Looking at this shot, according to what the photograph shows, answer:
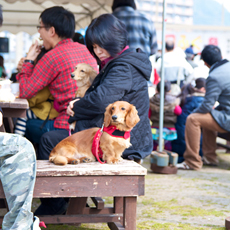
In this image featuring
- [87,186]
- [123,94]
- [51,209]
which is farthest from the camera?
[51,209]

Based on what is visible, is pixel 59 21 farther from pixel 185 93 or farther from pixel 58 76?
pixel 185 93

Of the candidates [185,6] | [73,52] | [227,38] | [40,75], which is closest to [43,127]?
[40,75]

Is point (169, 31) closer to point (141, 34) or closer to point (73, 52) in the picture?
point (141, 34)

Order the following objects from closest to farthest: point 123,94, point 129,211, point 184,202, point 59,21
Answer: point 129,211 → point 123,94 → point 59,21 → point 184,202

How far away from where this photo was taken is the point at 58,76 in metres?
2.87

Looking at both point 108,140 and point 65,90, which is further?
point 65,90

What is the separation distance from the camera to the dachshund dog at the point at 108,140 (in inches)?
79.0

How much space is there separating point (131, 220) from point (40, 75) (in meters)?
1.42

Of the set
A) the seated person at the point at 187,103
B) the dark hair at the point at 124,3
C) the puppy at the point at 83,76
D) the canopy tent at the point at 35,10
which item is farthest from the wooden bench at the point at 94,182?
the canopy tent at the point at 35,10

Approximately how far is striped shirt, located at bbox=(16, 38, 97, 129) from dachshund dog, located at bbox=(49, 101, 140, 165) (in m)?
0.75

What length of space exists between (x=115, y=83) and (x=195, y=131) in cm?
303

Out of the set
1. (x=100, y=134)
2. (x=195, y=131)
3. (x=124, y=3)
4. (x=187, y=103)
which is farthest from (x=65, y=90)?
(x=187, y=103)

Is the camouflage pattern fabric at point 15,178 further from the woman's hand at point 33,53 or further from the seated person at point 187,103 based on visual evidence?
the seated person at point 187,103

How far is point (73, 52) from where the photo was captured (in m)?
2.96
